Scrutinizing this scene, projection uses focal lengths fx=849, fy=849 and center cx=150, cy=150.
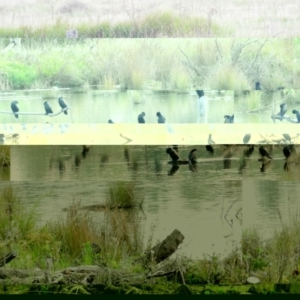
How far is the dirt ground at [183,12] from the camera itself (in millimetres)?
5477

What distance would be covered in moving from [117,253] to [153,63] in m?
1.50

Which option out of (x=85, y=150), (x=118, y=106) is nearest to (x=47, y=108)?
(x=118, y=106)

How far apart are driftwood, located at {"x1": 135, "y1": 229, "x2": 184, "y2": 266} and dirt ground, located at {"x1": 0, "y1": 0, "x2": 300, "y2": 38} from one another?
1537 millimetres

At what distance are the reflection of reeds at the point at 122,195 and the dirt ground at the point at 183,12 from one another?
1245mm

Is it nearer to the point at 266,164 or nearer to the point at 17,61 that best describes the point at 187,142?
the point at 266,164

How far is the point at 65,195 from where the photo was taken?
6.13 m

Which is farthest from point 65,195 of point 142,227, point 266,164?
point 266,164

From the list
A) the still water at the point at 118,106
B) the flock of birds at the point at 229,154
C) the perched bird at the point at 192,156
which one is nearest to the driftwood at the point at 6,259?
the still water at the point at 118,106

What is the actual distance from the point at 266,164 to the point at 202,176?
0.46 m

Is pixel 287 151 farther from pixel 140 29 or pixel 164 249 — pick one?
pixel 140 29

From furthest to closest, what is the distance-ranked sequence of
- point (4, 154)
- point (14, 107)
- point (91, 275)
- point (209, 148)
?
point (91, 275)
point (4, 154)
point (209, 148)
point (14, 107)

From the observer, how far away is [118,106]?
5547 millimetres

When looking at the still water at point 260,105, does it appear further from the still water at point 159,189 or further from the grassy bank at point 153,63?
the still water at point 159,189

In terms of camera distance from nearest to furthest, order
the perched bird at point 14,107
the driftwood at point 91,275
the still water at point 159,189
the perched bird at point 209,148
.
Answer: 1. the perched bird at point 14,107
2. the perched bird at point 209,148
3. the still water at point 159,189
4. the driftwood at point 91,275
